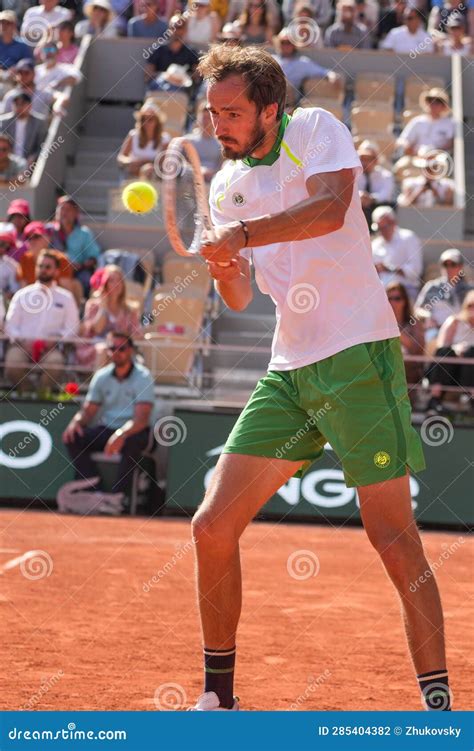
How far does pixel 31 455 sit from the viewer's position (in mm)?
11609

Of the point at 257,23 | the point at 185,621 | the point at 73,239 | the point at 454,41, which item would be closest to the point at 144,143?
the point at 73,239

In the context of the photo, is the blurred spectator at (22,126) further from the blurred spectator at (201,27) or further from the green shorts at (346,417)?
the green shorts at (346,417)

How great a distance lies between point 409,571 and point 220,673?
0.68 metres

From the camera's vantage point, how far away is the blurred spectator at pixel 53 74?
15.7m

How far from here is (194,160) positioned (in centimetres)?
461

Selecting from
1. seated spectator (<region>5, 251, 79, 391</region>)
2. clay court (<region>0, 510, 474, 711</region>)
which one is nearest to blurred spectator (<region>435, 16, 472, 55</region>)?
seated spectator (<region>5, 251, 79, 391</region>)

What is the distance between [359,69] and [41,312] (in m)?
6.43

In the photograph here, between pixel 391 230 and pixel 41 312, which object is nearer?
pixel 41 312

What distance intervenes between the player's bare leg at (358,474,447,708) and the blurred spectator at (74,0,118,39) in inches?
540

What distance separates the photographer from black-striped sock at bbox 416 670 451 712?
389cm

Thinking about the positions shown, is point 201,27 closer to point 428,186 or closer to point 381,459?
point 428,186

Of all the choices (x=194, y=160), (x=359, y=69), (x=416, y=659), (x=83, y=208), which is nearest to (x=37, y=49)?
(x=83, y=208)
